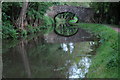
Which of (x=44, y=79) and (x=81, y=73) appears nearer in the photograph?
(x=44, y=79)

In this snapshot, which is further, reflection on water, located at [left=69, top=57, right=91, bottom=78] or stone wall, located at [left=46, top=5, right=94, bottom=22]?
stone wall, located at [left=46, top=5, right=94, bottom=22]

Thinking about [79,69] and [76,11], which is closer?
[79,69]

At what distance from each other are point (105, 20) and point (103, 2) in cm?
333

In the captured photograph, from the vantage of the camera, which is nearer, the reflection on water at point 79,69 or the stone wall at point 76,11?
the reflection on water at point 79,69

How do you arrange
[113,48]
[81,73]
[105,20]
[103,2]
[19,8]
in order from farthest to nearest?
[105,20] → [103,2] → [19,8] → [113,48] → [81,73]

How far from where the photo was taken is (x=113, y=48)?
19.6 ft

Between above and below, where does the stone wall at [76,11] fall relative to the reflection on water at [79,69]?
above

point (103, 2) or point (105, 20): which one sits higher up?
point (103, 2)

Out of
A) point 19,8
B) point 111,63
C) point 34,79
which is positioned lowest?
point 34,79

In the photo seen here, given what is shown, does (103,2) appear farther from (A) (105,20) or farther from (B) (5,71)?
(B) (5,71)

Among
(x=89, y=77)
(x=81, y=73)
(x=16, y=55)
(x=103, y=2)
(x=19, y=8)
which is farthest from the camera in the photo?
(x=103, y=2)

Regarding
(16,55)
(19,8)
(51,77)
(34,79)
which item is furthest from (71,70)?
(19,8)

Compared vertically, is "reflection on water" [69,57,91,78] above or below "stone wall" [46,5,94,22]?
below

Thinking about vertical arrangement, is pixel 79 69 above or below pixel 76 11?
below
